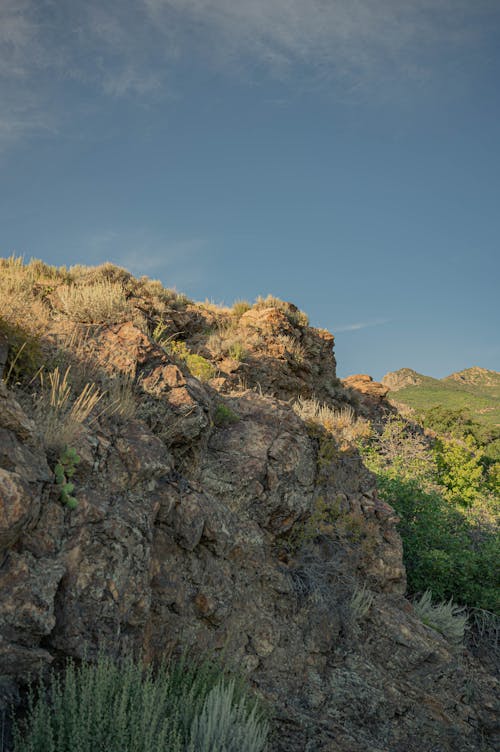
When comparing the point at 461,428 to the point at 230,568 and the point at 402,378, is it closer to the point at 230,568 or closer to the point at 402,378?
the point at 230,568

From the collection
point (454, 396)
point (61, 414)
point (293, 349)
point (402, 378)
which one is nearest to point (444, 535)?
point (293, 349)

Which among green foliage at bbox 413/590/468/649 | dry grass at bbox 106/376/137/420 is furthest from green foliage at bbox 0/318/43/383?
green foliage at bbox 413/590/468/649

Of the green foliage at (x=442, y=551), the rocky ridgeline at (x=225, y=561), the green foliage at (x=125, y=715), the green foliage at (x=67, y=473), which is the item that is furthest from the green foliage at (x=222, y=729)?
the green foliage at (x=442, y=551)

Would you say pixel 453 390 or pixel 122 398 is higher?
pixel 453 390

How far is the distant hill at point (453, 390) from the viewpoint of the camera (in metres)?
39.7

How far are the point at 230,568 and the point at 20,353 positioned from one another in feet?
10.1

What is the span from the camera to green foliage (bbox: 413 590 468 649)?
296 inches

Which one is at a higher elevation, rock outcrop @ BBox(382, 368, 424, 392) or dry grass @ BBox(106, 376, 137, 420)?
rock outcrop @ BBox(382, 368, 424, 392)

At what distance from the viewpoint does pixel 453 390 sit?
47.1 metres

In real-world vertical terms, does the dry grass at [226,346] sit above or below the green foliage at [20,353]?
above

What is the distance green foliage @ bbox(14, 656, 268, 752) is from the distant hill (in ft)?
112

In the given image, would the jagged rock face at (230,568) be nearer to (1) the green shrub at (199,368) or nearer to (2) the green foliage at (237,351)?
(1) the green shrub at (199,368)

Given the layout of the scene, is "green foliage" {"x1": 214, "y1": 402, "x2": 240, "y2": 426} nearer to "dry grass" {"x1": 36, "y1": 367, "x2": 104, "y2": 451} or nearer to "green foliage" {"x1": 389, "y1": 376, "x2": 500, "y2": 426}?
"dry grass" {"x1": 36, "y1": 367, "x2": 104, "y2": 451}

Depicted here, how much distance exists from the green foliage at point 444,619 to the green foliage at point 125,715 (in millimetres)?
4405
